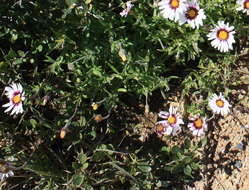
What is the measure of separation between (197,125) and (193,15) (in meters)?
0.79

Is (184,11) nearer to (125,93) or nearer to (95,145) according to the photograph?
(125,93)

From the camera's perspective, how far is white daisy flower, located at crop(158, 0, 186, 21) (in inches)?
111

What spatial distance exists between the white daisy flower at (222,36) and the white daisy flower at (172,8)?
30cm

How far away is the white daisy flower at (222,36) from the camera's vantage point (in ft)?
9.75

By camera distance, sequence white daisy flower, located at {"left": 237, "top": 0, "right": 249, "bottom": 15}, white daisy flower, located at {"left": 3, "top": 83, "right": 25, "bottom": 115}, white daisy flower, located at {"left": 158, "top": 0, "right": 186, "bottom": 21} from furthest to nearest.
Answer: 1. white daisy flower, located at {"left": 237, "top": 0, "right": 249, "bottom": 15}
2. white daisy flower, located at {"left": 158, "top": 0, "right": 186, "bottom": 21}
3. white daisy flower, located at {"left": 3, "top": 83, "right": 25, "bottom": 115}

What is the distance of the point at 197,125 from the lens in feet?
9.86

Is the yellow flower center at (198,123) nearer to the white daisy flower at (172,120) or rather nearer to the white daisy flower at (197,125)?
the white daisy flower at (197,125)

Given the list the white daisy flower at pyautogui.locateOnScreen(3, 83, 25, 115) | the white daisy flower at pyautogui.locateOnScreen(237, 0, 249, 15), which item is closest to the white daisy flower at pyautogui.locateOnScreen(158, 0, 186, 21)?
the white daisy flower at pyautogui.locateOnScreen(237, 0, 249, 15)

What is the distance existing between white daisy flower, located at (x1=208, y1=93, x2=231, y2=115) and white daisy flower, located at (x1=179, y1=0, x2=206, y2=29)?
0.55 m

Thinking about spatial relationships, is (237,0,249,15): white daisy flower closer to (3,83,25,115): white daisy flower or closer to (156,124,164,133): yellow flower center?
(156,124,164,133): yellow flower center

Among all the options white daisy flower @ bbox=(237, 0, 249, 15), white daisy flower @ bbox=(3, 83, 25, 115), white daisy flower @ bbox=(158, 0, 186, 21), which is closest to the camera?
white daisy flower @ bbox=(3, 83, 25, 115)

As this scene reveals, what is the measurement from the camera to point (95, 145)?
2.97m

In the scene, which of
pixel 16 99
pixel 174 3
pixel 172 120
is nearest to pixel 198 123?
pixel 172 120

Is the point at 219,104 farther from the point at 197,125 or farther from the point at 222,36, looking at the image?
the point at 222,36
